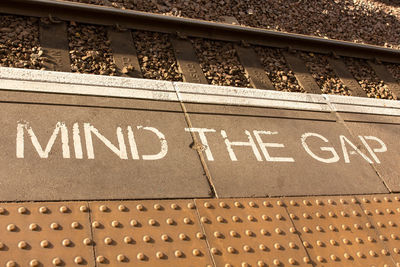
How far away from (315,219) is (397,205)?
3.55ft

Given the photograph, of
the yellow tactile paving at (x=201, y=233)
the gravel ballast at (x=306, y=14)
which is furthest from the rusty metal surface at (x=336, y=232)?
the gravel ballast at (x=306, y=14)

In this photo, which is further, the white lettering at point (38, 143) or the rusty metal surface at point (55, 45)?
the rusty metal surface at point (55, 45)

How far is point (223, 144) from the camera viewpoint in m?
4.09

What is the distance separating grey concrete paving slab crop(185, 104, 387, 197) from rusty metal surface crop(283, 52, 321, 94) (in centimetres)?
78

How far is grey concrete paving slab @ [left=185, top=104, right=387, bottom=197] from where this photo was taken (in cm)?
384

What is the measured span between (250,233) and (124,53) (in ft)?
8.83

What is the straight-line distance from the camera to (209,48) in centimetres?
554

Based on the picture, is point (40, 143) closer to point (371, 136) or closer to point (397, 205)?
point (397, 205)

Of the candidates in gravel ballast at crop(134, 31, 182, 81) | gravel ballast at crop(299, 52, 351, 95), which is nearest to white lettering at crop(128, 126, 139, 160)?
gravel ballast at crop(134, 31, 182, 81)

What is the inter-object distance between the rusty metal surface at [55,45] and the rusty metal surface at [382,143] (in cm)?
339

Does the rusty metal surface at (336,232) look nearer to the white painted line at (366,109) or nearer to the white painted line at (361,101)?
the white painted line at (366,109)

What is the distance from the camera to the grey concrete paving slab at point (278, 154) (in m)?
3.84

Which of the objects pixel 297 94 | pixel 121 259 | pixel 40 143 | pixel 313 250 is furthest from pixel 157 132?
pixel 297 94

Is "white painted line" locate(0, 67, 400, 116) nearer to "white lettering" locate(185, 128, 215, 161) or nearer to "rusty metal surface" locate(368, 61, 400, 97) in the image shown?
"white lettering" locate(185, 128, 215, 161)
